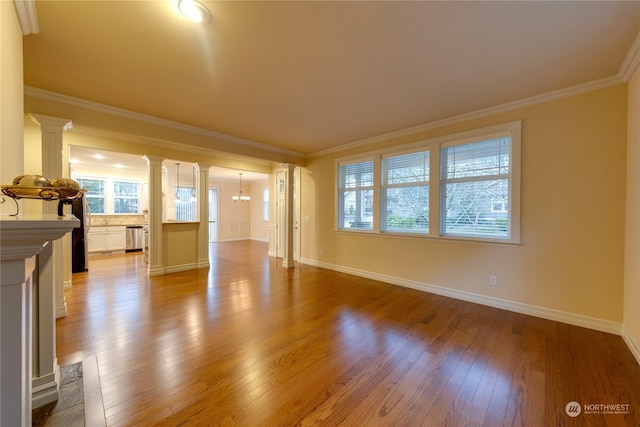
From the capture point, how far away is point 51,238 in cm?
87

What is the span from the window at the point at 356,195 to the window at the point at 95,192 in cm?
706

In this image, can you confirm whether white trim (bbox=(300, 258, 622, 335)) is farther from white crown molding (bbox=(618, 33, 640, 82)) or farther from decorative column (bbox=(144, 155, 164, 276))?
decorative column (bbox=(144, 155, 164, 276))

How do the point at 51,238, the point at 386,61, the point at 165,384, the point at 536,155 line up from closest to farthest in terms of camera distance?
1. the point at 51,238
2. the point at 165,384
3. the point at 386,61
4. the point at 536,155

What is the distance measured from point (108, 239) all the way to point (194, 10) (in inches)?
299

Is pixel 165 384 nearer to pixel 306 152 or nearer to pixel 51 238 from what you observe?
pixel 51 238

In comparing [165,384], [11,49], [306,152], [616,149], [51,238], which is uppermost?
[306,152]

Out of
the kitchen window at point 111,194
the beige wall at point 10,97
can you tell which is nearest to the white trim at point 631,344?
the beige wall at point 10,97

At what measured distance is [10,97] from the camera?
154 cm

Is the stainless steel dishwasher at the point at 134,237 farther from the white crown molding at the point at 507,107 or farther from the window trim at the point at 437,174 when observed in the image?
the white crown molding at the point at 507,107

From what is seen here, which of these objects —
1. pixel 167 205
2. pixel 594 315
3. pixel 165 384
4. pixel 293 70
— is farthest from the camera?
pixel 167 205

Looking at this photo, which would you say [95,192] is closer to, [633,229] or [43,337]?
[43,337]

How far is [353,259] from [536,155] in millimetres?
3261

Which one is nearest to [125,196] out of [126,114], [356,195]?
[126,114]

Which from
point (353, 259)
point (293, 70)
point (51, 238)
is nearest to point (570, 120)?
point (293, 70)
